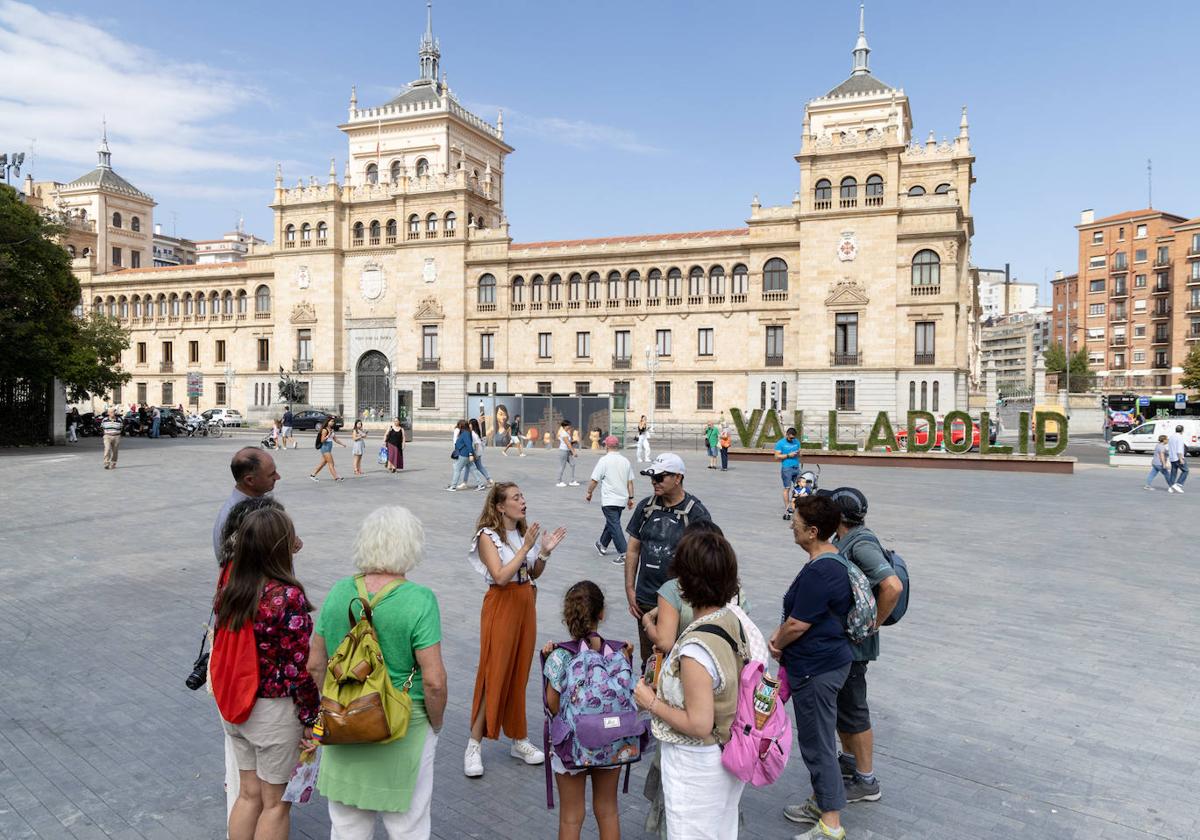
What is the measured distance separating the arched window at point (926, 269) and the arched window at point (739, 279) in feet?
29.4

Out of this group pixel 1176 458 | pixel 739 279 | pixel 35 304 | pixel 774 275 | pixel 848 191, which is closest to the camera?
pixel 1176 458

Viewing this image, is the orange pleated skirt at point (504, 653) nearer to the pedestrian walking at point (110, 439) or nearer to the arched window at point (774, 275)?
the pedestrian walking at point (110, 439)

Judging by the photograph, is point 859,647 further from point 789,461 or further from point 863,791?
point 789,461

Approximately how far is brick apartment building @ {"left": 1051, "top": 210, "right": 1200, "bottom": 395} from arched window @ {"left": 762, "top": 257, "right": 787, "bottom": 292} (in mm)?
46036

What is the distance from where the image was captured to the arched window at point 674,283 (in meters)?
46.2

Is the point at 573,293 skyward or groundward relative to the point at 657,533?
skyward

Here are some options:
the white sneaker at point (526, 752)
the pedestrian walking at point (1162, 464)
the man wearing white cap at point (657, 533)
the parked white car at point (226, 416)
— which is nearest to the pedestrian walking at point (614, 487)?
the man wearing white cap at point (657, 533)

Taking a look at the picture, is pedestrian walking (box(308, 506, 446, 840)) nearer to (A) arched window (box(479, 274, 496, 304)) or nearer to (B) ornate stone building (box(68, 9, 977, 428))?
(B) ornate stone building (box(68, 9, 977, 428))

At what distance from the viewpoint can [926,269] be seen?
132ft

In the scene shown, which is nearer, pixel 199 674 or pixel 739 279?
pixel 199 674

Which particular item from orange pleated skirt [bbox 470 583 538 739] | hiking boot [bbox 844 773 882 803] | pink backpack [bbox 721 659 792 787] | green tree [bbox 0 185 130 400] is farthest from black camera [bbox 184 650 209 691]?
green tree [bbox 0 185 130 400]

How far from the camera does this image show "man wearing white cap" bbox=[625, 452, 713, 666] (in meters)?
5.07

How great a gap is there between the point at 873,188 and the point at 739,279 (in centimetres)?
837

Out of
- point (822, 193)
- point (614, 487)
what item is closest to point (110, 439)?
point (614, 487)
